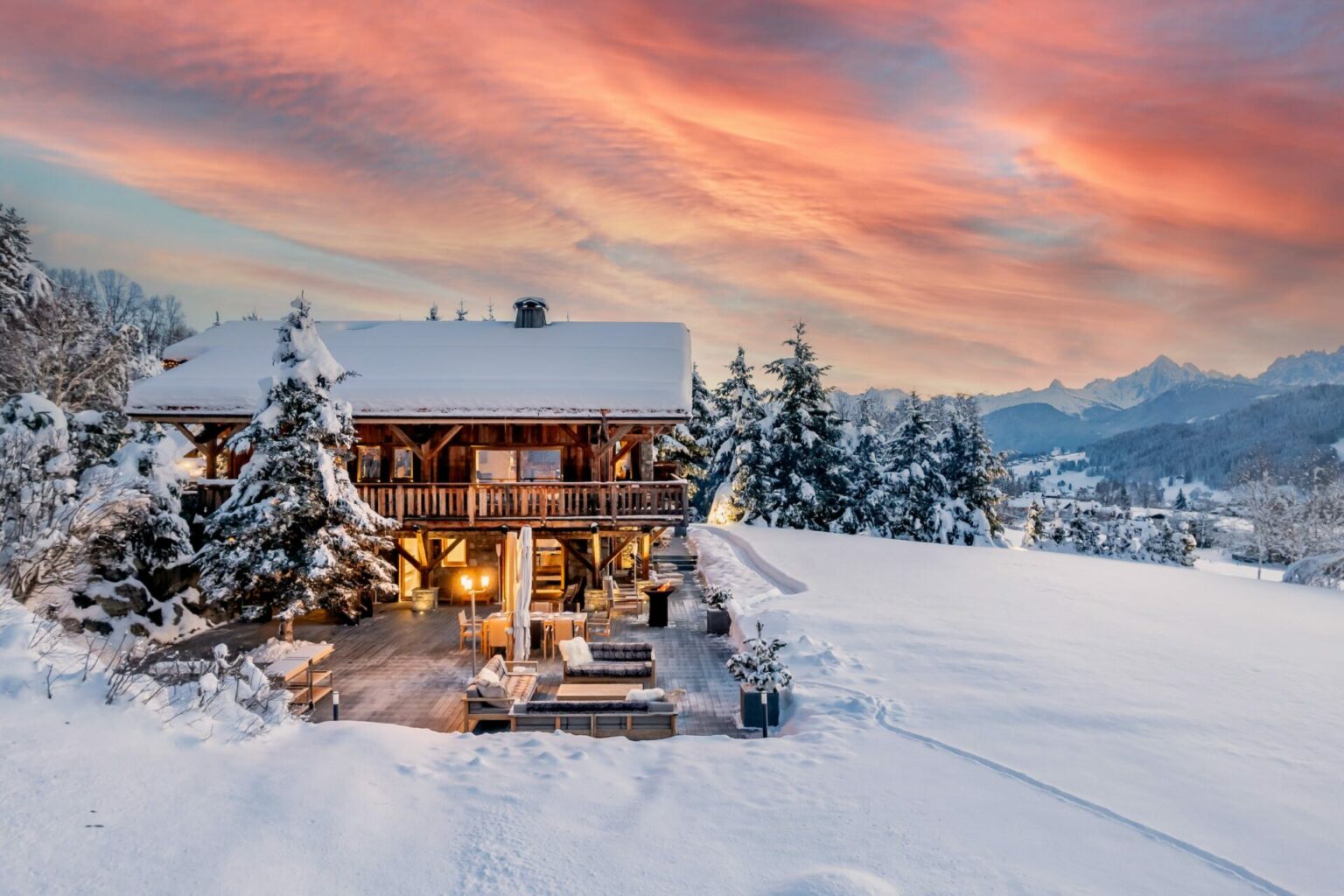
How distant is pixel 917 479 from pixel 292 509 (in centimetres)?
2707

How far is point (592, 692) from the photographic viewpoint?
10484mm

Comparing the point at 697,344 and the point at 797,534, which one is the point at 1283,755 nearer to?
the point at 797,534

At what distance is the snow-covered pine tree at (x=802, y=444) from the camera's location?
29.8 metres

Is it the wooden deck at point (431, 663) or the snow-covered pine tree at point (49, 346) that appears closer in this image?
the wooden deck at point (431, 663)

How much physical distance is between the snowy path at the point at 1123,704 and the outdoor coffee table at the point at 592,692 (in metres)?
3.15

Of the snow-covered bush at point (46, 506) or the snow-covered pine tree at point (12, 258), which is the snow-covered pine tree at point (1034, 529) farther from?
the snow-covered pine tree at point (12, 258)

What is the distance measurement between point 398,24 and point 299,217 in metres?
12.6

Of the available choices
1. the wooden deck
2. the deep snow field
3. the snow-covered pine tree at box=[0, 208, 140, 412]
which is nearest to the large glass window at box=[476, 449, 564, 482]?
the wooden deck

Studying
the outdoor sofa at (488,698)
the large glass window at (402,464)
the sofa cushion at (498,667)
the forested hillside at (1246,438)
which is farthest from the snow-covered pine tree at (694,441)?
the forested hillside at (1246,438)

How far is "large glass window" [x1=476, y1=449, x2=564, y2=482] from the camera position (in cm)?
1888

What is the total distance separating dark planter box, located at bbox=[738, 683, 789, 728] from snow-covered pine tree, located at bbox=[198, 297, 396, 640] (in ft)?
30.2

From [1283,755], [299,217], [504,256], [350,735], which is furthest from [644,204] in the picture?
[1283,755]

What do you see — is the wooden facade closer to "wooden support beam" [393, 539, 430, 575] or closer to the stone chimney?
"wooden support beam" [393, 539, 430, 575]

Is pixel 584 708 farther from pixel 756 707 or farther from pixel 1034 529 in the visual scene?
pixel 1034 529
